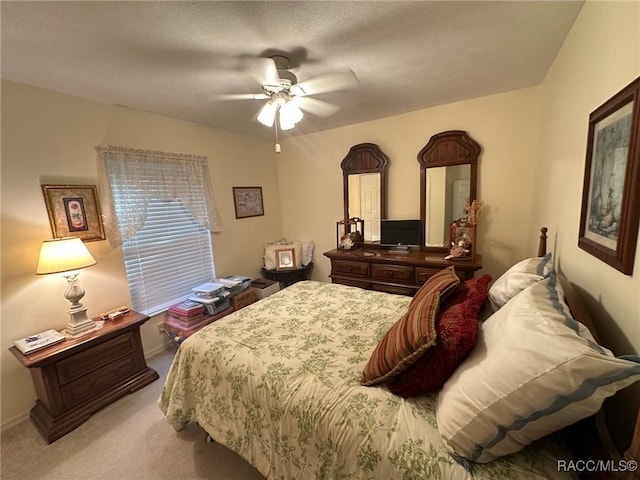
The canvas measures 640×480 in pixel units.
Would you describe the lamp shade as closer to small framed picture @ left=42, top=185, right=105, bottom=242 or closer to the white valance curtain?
small framed picture @ left=42, top=185, right=105, bottom=242

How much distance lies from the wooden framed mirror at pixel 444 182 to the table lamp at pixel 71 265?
122 inches

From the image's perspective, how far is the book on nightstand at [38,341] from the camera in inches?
69.3

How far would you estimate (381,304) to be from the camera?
78.3 inches

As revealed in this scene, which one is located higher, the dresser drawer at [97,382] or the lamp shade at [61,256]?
the lamp shade at [61,256]

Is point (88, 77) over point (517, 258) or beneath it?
over

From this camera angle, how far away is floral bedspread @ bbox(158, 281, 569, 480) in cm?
89

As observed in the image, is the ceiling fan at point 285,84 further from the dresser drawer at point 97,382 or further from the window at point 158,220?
the dresser drawer at point 97,382

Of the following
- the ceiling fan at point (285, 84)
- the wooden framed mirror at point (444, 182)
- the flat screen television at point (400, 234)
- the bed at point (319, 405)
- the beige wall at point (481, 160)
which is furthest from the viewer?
the flat screen television at point (400, 234)

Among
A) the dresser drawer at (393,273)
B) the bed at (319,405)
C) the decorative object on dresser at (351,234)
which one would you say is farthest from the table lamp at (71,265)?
the dresser drawer at (393,273)

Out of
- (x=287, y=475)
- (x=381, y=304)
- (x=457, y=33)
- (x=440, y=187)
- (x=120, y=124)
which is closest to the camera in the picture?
(x=287, y=475)

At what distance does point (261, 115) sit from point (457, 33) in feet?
4.22

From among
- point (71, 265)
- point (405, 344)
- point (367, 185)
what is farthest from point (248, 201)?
point (405, 344)

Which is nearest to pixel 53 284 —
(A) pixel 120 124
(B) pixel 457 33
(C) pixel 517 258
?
(A) pixel 120 124

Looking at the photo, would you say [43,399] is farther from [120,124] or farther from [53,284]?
[120,124]
